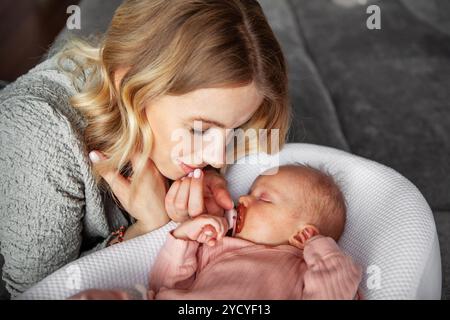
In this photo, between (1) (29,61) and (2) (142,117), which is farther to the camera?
(1) (29,61)

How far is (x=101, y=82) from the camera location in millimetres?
1206

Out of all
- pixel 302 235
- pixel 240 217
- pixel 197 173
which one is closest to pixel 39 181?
pixel 197 173

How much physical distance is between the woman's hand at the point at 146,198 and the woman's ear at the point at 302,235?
0.30 meters

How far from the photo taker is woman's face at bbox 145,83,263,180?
1.09 meters

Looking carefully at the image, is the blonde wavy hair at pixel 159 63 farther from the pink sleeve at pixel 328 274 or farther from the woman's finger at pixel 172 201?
the pink sleeve at pixel 328 274

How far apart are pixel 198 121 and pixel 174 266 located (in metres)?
0.30

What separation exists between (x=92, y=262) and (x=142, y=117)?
0.32 m

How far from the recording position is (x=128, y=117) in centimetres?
117

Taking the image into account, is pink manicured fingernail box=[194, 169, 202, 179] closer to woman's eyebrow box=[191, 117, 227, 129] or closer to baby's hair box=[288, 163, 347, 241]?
woman's eyebrow box=[191, 117, 227, 129]

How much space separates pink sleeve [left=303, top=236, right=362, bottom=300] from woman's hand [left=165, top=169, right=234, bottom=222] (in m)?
0.25

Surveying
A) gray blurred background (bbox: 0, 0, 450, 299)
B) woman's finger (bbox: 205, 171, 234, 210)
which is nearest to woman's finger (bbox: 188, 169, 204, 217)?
woman's finger (bbox: 205, 171, 234, 210)
